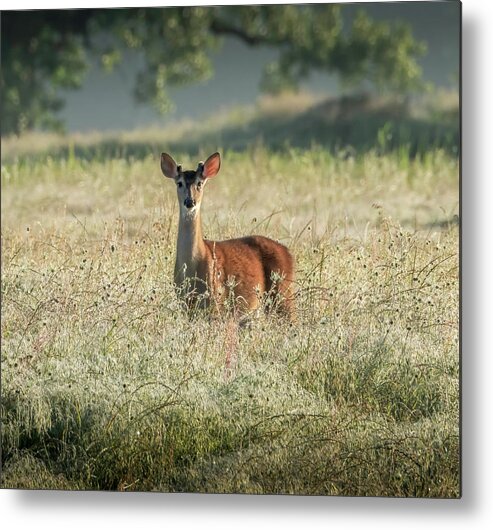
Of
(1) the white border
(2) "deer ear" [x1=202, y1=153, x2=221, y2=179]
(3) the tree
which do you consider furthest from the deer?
(1) the white border

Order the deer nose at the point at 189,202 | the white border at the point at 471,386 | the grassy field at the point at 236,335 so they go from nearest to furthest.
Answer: the white border at the point at 471,386 → the grassy field at the point at 236,335 → the deer nose at the point at 189,202

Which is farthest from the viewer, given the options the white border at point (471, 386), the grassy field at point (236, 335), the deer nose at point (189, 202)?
the deer nose at point (189, 202)

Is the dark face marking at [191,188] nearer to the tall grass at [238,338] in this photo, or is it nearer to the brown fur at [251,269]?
the tall grass at [238,338]

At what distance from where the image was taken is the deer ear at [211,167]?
5.84 m

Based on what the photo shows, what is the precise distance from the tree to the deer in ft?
1.08

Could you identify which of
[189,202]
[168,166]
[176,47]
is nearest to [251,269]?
[189,202]

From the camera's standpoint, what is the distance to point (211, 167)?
584cm

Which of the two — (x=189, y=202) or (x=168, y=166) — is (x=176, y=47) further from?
(x=189, y=202)

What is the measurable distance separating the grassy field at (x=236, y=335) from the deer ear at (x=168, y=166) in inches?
1.4

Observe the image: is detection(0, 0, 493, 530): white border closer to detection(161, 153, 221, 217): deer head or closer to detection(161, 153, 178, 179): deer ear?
detection(161, 153, 221, 217): deer head

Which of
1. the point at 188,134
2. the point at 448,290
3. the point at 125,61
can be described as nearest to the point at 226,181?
the point at 188,134

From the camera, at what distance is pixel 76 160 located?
6.04 m

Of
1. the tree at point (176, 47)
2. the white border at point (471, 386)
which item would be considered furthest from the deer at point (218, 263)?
the white border at point (471, 386)

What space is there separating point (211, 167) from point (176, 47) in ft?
1.74
